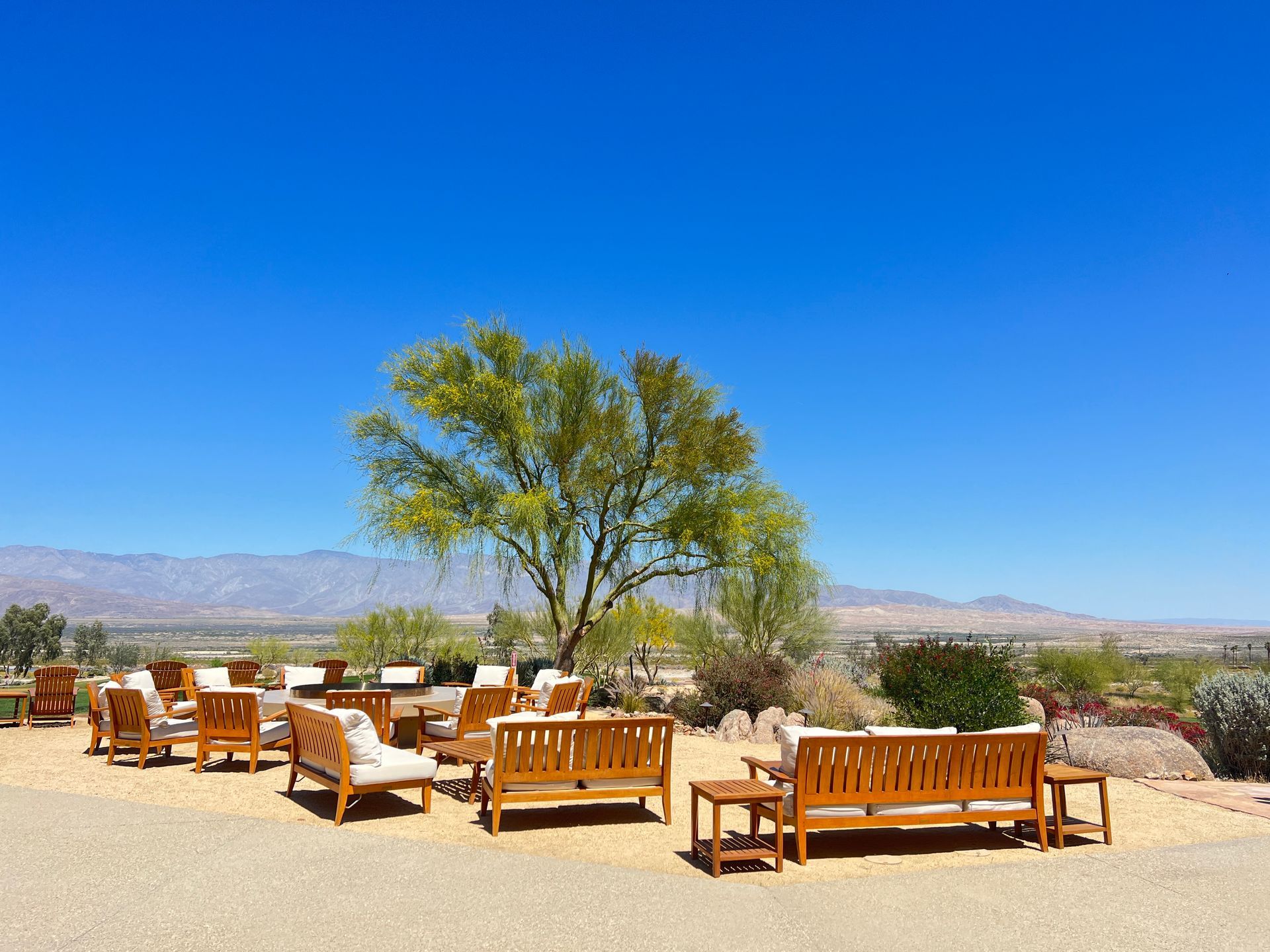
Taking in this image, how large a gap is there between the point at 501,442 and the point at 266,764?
952cm

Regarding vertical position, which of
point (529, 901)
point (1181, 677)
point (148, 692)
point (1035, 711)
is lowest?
point (1181, 677)

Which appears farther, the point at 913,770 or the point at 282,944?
the point at 913,770

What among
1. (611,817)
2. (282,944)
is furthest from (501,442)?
(282,944)

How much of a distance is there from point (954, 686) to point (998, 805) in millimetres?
6132

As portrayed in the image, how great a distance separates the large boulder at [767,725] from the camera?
42.6 ft

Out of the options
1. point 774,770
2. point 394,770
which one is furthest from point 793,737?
point 394,770

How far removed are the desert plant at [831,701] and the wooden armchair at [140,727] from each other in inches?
345

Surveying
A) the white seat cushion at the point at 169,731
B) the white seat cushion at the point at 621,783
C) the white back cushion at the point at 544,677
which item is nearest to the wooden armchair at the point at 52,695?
the white seat cushion at the point at 169,731

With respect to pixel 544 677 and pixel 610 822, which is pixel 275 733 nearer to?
pixel 544 677

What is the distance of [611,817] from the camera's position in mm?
7559

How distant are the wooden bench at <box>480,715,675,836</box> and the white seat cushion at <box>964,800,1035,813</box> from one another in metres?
2.37

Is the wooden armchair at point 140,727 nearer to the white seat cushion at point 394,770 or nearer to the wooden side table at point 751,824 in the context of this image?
the white seat cushion at point 394,770

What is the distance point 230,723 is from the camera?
9531 millimetres

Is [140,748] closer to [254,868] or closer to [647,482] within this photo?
[254,868]
